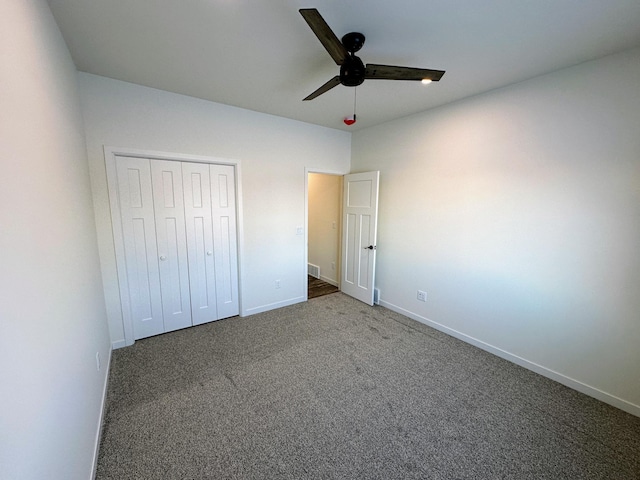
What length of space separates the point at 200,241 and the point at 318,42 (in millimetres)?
2327

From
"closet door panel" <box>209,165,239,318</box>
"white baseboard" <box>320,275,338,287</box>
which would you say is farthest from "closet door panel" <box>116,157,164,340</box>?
"white baseboard" <box>320,275,338,287</box>

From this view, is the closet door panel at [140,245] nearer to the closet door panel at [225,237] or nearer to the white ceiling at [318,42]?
the closet door panel at [225,237]

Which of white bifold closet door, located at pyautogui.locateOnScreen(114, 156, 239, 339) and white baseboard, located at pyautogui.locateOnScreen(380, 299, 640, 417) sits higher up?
white bifold closet door, located at pyautogui.locateOnScreen(114, 156, 239, 339)

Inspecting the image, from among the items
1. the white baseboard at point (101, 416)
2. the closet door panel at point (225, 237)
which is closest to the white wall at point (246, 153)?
the closet door panel at point (225, 237)

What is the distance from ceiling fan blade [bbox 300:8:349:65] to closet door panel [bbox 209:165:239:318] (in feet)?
6.53

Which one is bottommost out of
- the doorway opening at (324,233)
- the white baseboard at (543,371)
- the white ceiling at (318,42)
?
the white baseboard at (543,371)

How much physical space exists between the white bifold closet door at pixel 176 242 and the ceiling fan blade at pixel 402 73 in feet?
6.72

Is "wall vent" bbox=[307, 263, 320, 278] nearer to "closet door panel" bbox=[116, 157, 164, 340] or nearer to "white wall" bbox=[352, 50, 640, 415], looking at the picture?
"white wall" bbox=[352, 50, 640, 415]

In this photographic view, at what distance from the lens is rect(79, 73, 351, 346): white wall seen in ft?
7.99

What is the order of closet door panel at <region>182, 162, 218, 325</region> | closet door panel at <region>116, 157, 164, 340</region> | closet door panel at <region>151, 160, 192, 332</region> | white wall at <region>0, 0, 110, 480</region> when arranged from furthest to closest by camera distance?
closet door panel at <region>182, 162, 218, 325</region>, closet door panel at <region>151, 160, 192, 332</region>, closet door panel at <region>116, 157, 164, 340</region>, white wall at <region>0, 0, 110, 480</region>

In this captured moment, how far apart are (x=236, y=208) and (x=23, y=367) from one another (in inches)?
99.3

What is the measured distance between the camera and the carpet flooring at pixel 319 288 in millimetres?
4320

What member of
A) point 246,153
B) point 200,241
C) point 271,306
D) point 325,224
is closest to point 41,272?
point 200,241

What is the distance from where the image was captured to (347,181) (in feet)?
13.1
